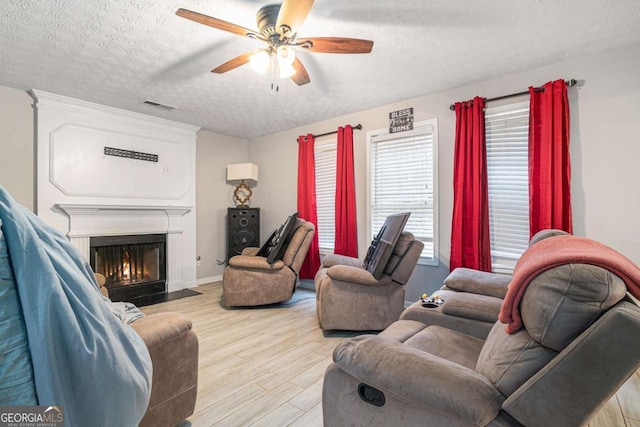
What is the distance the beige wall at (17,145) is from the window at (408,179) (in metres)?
4.09

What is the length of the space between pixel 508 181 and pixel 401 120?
1.46m

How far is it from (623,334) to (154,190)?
16.2 ft

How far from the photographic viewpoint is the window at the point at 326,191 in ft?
15.0

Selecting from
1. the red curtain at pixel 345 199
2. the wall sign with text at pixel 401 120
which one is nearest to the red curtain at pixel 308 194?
the red curtain at pixel 345 199

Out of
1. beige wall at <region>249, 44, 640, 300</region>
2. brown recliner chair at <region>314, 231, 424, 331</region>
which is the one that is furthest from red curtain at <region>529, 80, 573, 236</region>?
brown recliner chair at <region>314, 231, 424, 331</region>

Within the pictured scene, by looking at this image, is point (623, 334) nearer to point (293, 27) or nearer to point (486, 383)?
A: point (486, 383)

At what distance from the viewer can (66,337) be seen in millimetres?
770

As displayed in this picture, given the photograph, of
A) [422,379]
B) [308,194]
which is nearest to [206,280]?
Answer: [308,194]

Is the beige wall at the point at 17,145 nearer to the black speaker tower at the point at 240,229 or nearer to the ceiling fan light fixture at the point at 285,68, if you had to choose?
the black speaker tower at the point at 240,229

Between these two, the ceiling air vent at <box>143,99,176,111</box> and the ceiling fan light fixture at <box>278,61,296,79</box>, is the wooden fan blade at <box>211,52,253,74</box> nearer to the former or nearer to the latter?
the ceiling fan light fixture at <box>278,61,296,79</box>

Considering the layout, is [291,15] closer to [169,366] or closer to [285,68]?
[285,68]

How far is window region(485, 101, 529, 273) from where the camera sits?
3029 mm

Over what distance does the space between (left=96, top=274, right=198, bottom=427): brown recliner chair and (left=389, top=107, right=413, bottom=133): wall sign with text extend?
334cm

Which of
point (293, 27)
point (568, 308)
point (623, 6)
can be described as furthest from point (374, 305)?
point (623, 6)
